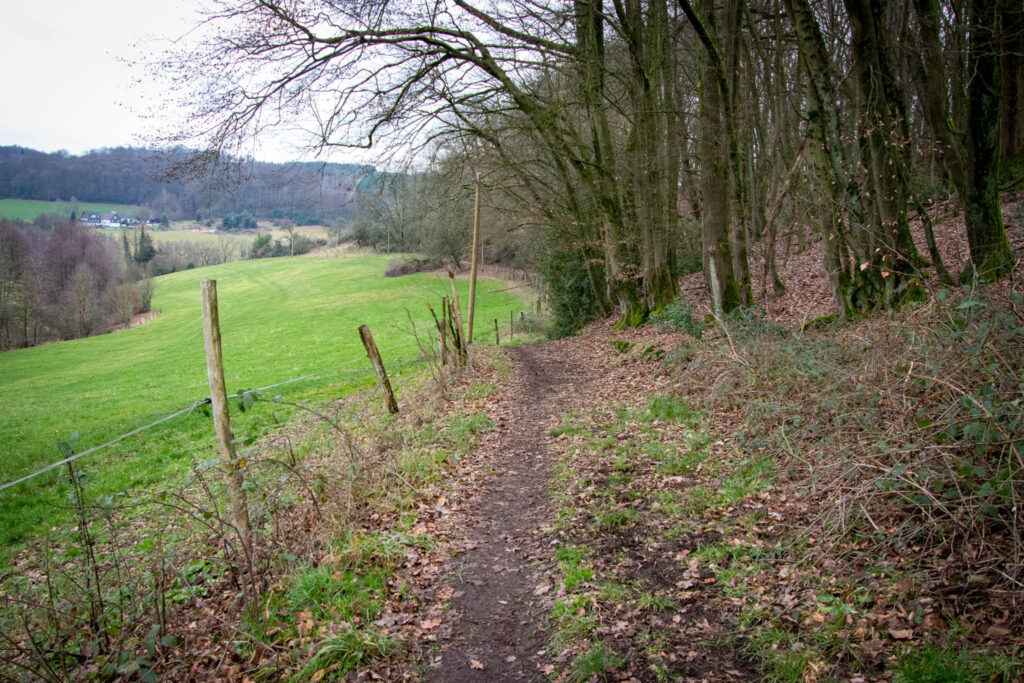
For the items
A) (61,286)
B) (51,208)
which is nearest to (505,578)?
(61,286)

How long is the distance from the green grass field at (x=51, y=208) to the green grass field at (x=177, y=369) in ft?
54.8

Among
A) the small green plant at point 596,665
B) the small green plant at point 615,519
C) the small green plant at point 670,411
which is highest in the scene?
the small green plant at point 670,411

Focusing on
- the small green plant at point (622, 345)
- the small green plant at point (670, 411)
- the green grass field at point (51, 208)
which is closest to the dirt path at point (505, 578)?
the small green plant at point (670, 411)

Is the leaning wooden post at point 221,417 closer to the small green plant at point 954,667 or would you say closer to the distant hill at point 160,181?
the small green plant at point 954,667

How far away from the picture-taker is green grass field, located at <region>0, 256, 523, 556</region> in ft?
44.4

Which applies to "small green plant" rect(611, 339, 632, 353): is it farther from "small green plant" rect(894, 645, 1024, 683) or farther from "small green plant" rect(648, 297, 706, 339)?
"small green plant" rect(894, 645, 1024, 683)

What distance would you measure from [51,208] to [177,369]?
60690 mm

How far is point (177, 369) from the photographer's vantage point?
1225 inches

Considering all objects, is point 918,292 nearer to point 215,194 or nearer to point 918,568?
point 918,568

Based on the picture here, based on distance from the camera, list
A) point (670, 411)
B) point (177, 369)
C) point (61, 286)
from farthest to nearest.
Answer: point (61, 286) < point (177, 369) < point (670, 411)

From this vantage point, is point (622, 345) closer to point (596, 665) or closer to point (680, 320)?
point (680, 320)

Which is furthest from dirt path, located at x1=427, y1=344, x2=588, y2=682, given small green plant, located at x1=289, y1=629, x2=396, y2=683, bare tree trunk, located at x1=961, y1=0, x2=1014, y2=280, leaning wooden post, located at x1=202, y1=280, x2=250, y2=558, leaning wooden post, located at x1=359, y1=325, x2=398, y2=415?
bare tree trunk, located at x1=961, y1=0, x2=1014, y2=280

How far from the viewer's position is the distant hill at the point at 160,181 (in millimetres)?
11336

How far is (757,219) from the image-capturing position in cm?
1973
